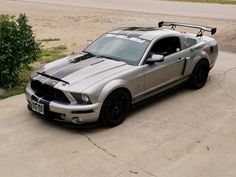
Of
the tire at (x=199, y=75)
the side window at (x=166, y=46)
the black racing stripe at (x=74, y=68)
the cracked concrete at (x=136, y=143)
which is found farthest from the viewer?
the tire at (x=199, y=75)

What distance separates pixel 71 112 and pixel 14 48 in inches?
116

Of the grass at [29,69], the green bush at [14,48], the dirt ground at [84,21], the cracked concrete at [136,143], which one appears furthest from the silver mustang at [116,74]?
the dirt ground at [84,21]

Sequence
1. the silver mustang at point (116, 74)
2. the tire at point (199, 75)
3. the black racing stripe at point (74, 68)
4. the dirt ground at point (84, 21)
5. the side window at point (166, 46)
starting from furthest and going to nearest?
1. the dirt ground at point (84, 21)
2. the tire at point (199, 75)
3. the side window at point (166, 46)
4. the black racing stripe at point (74, 68)
5. the silver mustang at point (116, 74)

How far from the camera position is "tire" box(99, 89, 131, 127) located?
24.1 feet

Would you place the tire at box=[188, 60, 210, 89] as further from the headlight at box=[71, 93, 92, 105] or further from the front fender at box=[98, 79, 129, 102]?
the headlight at box=[71, 93, 92, 105]

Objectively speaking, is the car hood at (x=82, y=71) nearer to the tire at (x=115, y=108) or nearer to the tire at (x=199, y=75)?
the tire at (x=115, y=108)

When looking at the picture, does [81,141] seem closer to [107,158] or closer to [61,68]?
[107,158]

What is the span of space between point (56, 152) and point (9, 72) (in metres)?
3.28

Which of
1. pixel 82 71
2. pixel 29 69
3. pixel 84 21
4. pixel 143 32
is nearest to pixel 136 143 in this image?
pixel 82 71

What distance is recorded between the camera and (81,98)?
7.18 m

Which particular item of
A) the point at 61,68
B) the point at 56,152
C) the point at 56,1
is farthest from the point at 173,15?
the point at 56,152

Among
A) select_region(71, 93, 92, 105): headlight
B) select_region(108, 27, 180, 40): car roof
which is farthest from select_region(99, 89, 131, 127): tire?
select_region(108, 27, 180, 40): car roof

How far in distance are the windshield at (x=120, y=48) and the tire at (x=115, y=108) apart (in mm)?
745

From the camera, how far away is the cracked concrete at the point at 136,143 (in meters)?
6.23
